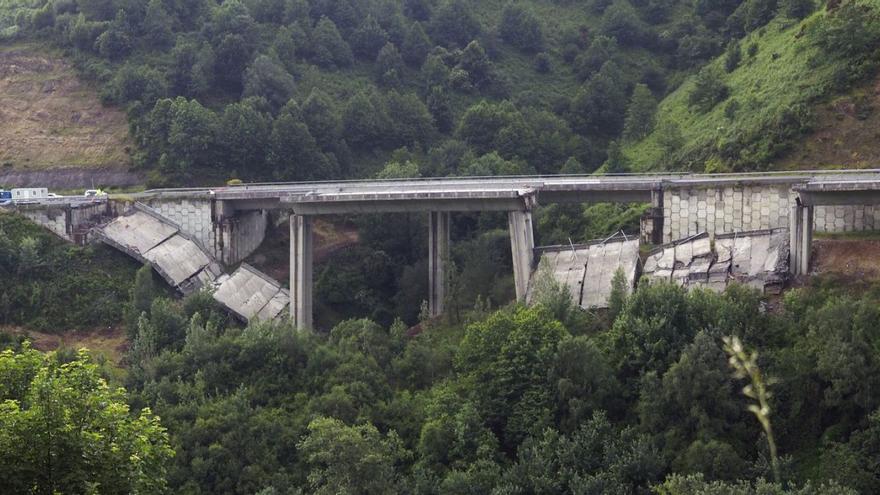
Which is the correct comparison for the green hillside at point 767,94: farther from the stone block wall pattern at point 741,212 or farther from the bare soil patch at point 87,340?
the bare soil patch at point 87,340

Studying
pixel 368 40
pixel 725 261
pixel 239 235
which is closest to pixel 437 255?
pixel 239 235

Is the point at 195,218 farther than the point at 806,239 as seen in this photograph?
Yes

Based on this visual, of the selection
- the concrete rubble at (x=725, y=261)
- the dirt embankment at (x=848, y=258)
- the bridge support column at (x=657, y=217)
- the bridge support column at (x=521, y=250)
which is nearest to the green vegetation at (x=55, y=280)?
the bridge support column at (x=521, y=250)

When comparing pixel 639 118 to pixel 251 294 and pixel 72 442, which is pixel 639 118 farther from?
pixel 72 442

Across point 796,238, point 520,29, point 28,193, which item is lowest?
point 796,238

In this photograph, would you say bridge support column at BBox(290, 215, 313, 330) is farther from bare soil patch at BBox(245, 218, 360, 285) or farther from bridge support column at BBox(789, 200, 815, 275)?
bridge support column at BBox(789, 200, 815, 275)

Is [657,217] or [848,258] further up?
[657,217]

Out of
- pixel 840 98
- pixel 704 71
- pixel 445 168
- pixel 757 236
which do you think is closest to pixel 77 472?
pixel 757 236
